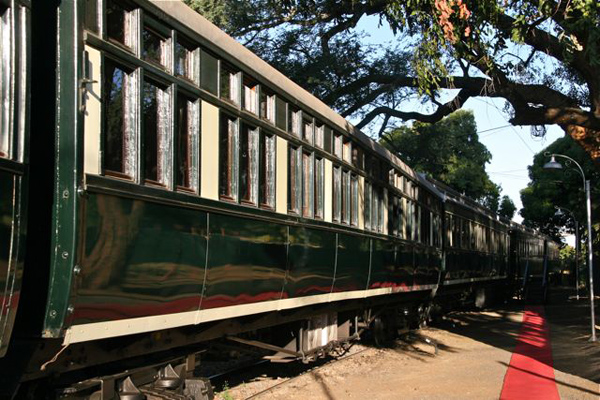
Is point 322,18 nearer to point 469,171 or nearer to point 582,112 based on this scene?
point 582,112

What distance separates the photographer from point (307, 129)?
7.87 metres

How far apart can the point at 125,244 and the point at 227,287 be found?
1515mm

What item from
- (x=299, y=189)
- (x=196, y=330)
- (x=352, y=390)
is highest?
(x=299, y=189)

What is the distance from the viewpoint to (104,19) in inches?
168

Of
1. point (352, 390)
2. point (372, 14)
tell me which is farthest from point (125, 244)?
point (372, 14)

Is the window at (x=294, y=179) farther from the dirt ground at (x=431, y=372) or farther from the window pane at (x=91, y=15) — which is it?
the window pane at (x=91, y=15)

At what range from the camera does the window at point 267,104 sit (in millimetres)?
6625

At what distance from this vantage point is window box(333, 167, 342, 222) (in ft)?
28.1

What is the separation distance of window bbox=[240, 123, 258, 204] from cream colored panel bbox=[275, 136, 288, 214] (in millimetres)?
500

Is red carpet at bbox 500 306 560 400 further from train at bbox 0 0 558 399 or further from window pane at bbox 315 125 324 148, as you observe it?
window pane at bbox 315 125 324 148

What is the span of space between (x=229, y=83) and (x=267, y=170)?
1053 millimetres

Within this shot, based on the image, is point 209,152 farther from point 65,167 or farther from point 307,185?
point 307,185

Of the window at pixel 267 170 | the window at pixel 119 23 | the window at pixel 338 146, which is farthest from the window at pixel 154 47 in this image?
the window at pixel 338 146

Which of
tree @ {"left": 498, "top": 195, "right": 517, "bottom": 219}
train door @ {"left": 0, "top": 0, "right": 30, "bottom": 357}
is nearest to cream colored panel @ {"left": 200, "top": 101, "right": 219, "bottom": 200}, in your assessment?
train door @ {"left": 0, "top": 0, "right": 30, "bottom": 357}
